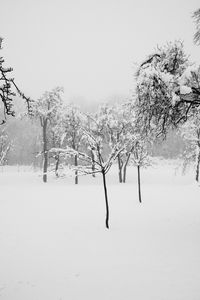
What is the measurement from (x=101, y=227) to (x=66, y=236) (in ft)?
6.21

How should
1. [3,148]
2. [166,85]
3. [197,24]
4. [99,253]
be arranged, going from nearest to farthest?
[166,85] < [197,24] < [99,253] < [3,148]

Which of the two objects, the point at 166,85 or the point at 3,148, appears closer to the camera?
the point at 166,85

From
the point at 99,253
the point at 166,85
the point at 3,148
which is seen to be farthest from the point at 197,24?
the point at 3,148

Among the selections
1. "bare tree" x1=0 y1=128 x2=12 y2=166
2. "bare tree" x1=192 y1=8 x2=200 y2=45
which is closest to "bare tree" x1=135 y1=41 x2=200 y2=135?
"bare tree" x1=192 y1=8 x2=200 y2=45

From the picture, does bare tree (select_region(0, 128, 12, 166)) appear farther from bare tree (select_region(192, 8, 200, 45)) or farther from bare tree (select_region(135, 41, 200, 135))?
bare tree (select_region(192, 8, 200, 45))

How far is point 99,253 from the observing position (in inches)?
309

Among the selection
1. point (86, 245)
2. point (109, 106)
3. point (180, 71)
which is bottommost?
point (86, 245)

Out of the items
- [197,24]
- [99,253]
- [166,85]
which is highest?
[197,24]

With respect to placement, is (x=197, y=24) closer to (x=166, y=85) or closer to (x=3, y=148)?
(x=166, y=85)

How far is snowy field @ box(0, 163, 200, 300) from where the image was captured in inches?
219

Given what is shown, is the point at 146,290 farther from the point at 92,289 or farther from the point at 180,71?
the point at 180,71

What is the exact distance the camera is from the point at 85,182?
29219mm

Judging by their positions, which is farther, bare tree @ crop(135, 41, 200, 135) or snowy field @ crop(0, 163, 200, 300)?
bare tree @ crop(135, 41, 200, 135)

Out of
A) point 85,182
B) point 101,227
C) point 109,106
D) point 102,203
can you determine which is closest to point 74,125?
point 109,106
